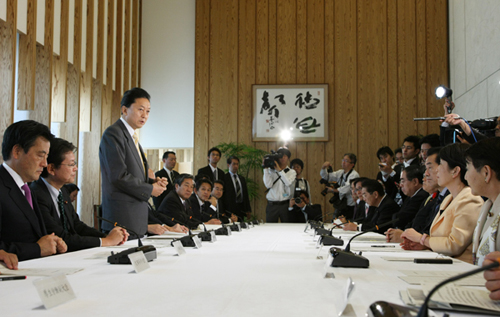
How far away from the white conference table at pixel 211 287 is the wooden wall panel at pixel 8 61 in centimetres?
280

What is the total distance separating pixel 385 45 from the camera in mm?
7090

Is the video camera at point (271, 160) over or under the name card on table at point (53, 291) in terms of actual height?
over

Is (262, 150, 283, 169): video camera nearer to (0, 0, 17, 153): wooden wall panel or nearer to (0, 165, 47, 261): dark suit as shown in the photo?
(0, 0, 17, 153): wooden wall panel

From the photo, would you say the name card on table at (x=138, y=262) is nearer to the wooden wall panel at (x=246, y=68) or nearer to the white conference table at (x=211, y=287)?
the white conference table at (x=211, y=287)

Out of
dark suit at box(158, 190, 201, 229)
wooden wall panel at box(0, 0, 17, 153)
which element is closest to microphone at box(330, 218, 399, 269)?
dark suit at box(158, 190, 201, 229)

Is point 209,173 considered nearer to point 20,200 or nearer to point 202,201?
point 202,201

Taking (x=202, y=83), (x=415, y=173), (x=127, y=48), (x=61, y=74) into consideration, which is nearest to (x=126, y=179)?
(x=415, y=173)

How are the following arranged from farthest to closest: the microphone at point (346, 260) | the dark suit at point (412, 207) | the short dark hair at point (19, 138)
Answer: the dark suit at point (412, 207) → the short dark hair at point (19, 138) → the microphone at point (346, 260)

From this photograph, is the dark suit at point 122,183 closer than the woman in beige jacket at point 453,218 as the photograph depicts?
No

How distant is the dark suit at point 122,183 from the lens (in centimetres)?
251

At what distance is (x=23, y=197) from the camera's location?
186 centimetres

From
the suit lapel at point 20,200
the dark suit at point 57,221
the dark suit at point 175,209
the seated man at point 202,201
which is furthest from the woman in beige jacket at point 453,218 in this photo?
the seated man at point 202,201

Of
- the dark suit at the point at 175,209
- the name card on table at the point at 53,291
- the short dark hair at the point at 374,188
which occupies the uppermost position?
the short dark hair at the point at 374,188

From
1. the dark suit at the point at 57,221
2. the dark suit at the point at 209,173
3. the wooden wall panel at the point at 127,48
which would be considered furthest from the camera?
the wooden wall panel at the point at 127,48
